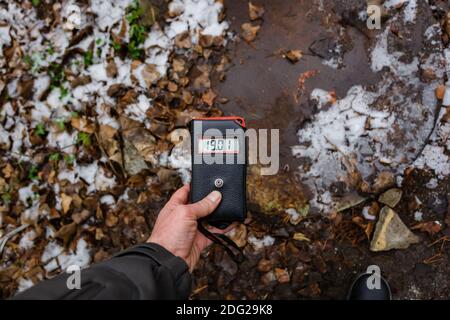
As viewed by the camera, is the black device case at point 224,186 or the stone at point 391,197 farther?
the stone at point 391,197

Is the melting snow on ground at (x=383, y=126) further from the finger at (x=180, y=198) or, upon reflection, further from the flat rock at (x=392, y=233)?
the finger at (x=180, y=198)

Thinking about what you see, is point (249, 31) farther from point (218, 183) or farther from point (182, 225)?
point (182, 225)

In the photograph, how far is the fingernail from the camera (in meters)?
1.78

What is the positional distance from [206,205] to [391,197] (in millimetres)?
1030

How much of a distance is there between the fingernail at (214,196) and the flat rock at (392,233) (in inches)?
36.5

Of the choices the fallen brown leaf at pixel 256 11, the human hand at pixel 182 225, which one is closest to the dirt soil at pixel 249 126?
the fallen brown leaf at pixel 256 11

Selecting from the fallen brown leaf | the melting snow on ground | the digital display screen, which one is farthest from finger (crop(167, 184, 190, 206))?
the fallen brown leaf

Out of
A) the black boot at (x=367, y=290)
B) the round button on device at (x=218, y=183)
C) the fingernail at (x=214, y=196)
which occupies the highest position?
the round button on device at (x=218, y=183)

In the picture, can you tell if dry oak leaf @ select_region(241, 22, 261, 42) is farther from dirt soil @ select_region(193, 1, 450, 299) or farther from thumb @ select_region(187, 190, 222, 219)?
thumb @ select_region(187, 190, 222, 219)

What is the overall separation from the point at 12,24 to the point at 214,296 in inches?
77.5

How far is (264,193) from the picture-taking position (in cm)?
220

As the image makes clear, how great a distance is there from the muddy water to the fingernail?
0.56m

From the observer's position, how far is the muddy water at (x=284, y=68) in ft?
7.19

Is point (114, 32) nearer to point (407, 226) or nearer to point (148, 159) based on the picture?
point (148, 159)
